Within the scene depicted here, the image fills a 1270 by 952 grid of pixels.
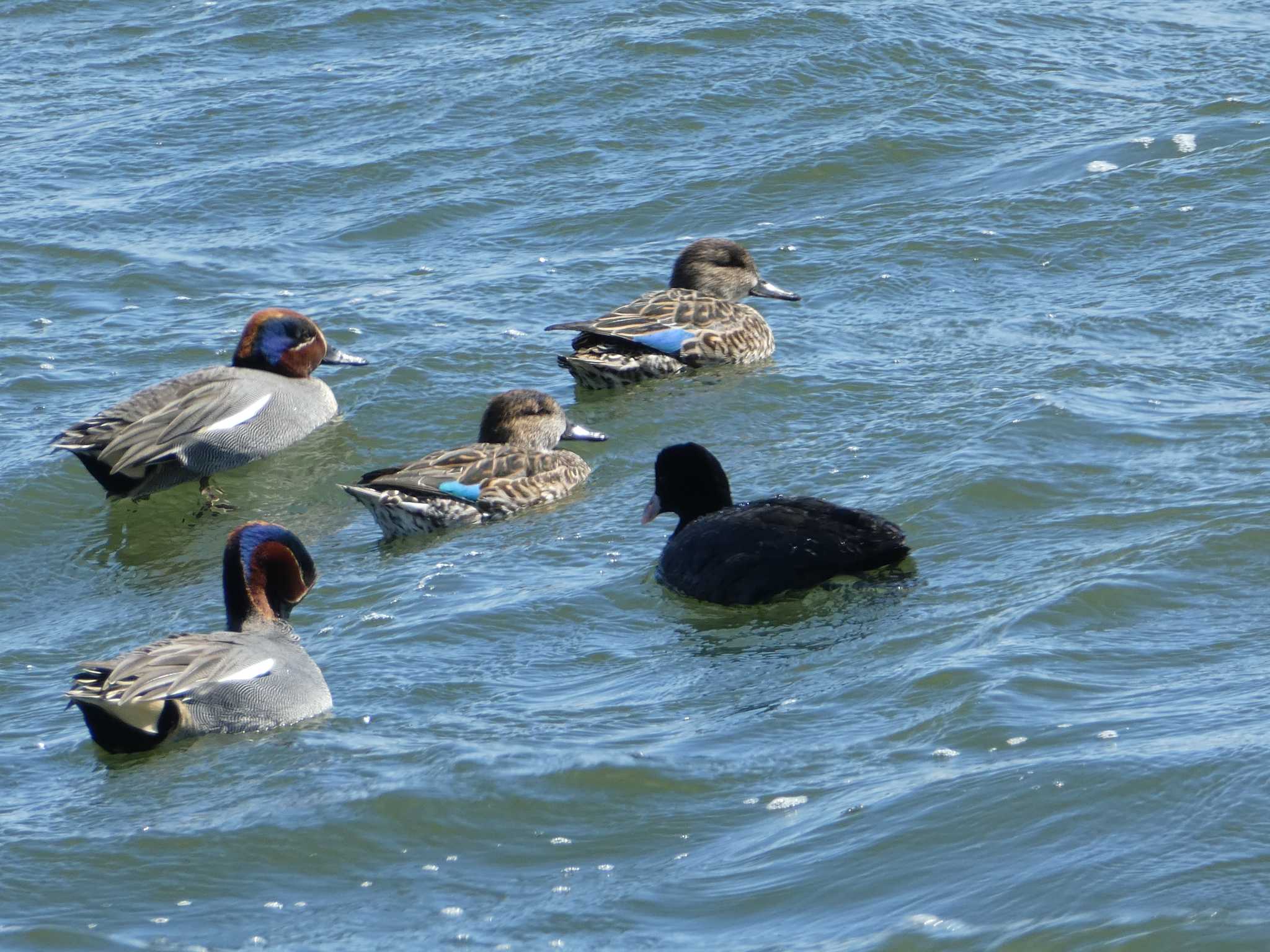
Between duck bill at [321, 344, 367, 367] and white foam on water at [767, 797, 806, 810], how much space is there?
6.57 meters

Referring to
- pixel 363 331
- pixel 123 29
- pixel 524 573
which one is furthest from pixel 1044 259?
pixel 123 29

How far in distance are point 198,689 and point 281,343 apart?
4955 millimetres

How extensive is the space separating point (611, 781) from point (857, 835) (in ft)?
3.41

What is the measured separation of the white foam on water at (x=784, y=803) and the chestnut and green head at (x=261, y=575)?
2.72 m

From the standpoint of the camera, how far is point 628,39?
18.5 m

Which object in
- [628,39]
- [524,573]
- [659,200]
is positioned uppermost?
[628,39]

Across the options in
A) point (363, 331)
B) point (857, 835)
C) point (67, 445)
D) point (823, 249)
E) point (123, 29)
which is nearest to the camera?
point (857, 835)

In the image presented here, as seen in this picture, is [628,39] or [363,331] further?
[628,39]

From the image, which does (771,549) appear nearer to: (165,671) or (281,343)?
(165,671)

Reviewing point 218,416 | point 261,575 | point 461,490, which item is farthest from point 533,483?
point 261,575

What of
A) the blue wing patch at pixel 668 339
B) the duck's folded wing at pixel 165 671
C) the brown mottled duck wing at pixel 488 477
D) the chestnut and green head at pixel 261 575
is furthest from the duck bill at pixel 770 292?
the duck's folded wing at pixel 165 671

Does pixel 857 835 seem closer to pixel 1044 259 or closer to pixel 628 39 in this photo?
pixel 1044 259

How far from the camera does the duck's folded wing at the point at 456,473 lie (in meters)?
10.2

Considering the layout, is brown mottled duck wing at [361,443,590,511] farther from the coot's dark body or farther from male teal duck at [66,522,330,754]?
male teal duck at [66,522,330,754]
